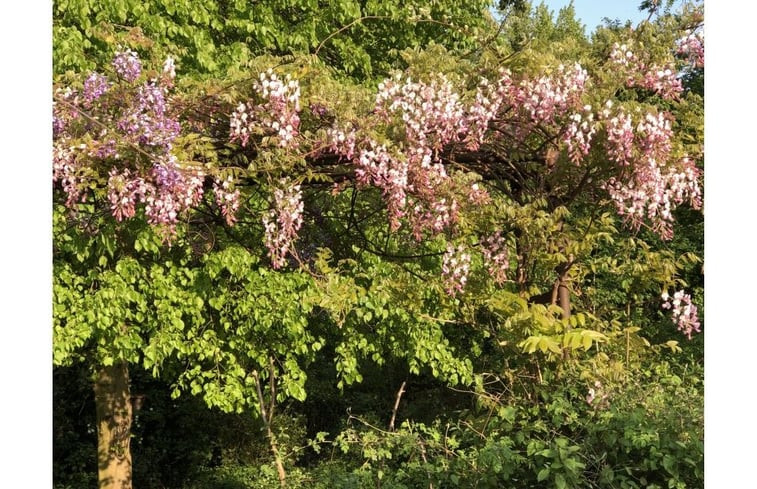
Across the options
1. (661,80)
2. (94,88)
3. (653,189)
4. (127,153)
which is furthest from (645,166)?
(94,88)

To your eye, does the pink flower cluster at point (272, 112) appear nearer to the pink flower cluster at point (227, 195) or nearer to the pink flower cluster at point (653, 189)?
the pink flower cluster at point (227, 195)

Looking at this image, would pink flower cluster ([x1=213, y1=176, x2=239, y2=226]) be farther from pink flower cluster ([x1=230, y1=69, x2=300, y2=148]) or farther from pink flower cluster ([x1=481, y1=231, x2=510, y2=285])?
pink flower cluster ([x1=481, y1=231, x2=510, y2=285])

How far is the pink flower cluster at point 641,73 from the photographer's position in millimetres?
4523

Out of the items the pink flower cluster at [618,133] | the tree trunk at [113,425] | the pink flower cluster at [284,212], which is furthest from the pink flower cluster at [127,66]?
the tree trunk at [113,425]

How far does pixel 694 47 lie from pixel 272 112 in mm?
2426

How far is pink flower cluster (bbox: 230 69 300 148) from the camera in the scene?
4082 mm

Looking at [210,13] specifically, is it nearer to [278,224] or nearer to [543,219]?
[278,224]

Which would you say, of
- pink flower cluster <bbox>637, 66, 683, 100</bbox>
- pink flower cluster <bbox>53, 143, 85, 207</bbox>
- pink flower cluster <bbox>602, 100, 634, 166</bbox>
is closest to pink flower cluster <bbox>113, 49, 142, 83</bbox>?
pink flower cluster <bbox>53, 143, 85, 207</bbox>

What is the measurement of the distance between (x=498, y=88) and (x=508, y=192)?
76 centimetres

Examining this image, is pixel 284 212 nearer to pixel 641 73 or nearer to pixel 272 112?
pixel 272 112
